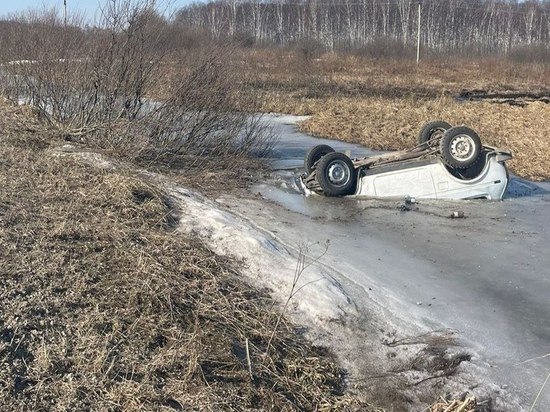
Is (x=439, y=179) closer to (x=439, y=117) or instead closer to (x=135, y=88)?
(x=135, y=88)

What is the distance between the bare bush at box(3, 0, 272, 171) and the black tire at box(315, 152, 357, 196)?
2.66 metres

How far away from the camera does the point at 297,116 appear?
2250cm

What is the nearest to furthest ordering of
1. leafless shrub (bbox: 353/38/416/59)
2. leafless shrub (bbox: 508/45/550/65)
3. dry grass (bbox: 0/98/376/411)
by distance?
dry grass (bbox: 0/98/376/411)
leafless shrub (bbox: 508/45/550/65)
leafless shrub (bbox: 353/38/416/59)

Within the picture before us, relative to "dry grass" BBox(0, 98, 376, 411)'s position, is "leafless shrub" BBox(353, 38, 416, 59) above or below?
above

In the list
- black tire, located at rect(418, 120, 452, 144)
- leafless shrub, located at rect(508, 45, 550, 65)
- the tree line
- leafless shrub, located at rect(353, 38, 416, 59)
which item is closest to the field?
black tire, located at rect(418, 120, 452, 144)

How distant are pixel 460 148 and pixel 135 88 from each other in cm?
561

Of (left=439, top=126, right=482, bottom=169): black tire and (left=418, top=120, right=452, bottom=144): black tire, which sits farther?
(left=418, top=120, right=452, bottom=144): black tire

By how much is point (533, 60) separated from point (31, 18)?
167ft

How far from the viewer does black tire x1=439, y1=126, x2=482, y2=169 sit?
9945mm

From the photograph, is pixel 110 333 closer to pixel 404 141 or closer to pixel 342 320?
pixel 342 320

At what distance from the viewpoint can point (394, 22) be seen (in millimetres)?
89875

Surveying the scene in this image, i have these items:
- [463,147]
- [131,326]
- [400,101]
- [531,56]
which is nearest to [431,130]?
[463,147]

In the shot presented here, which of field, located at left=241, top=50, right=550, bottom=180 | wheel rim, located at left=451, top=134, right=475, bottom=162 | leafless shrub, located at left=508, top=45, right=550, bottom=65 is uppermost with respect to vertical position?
leafless shrub, located at left=508, top=45, right=550, bottom=65

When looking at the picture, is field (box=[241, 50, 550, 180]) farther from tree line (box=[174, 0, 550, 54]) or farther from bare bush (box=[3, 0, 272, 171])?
tree line (box=[174, 0, 550, 54])
